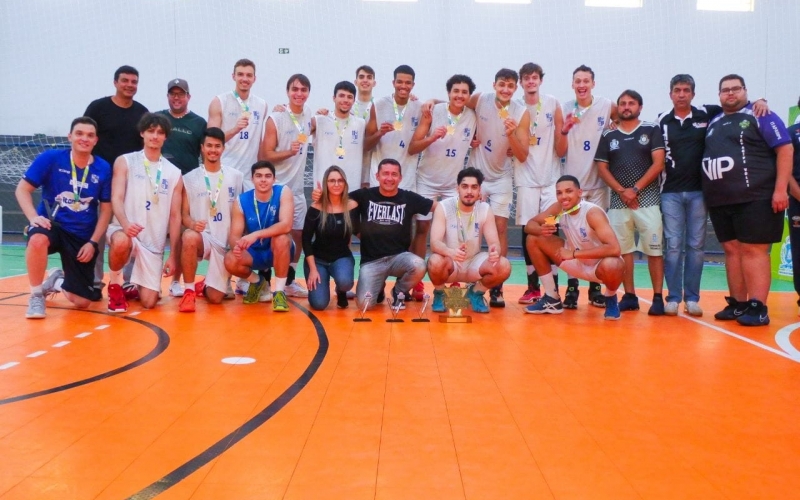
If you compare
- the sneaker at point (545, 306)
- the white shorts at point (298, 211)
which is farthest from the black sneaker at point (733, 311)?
the white shorts at point (298, 211)

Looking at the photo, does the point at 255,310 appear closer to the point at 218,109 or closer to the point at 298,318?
the point at 298,318

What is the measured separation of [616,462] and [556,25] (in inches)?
452

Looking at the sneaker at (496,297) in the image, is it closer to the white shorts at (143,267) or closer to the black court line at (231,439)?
the black court line at (231,439)

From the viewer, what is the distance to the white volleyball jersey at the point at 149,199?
5660mm

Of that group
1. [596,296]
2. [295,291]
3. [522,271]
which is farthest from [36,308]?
[522,271]

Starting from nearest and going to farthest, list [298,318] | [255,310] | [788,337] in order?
[788,337] → [298,318] → [255,310]

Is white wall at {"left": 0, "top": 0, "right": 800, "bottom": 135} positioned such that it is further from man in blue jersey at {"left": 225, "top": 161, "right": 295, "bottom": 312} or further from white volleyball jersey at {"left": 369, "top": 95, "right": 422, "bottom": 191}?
man in blue jersey at {"left": 225, "top": 161, "right": 295, "bottom": 312}

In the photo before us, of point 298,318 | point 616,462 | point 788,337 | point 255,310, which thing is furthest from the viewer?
point 255,310

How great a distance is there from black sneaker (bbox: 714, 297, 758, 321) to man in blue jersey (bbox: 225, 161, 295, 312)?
359 centimetres

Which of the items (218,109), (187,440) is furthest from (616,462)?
(218,109)

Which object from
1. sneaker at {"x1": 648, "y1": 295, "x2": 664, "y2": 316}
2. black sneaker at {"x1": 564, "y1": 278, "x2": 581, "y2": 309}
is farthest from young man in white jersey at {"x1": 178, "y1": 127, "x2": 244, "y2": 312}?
sneaker at {"x1": 648, "y1": 295, "x2": 664, "y2": 316}

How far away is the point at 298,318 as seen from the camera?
5328 millimetres

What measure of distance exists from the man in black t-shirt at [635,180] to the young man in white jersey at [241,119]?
125 inches

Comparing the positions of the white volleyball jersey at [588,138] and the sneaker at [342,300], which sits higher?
the white volleyball jersey at [588,138]
